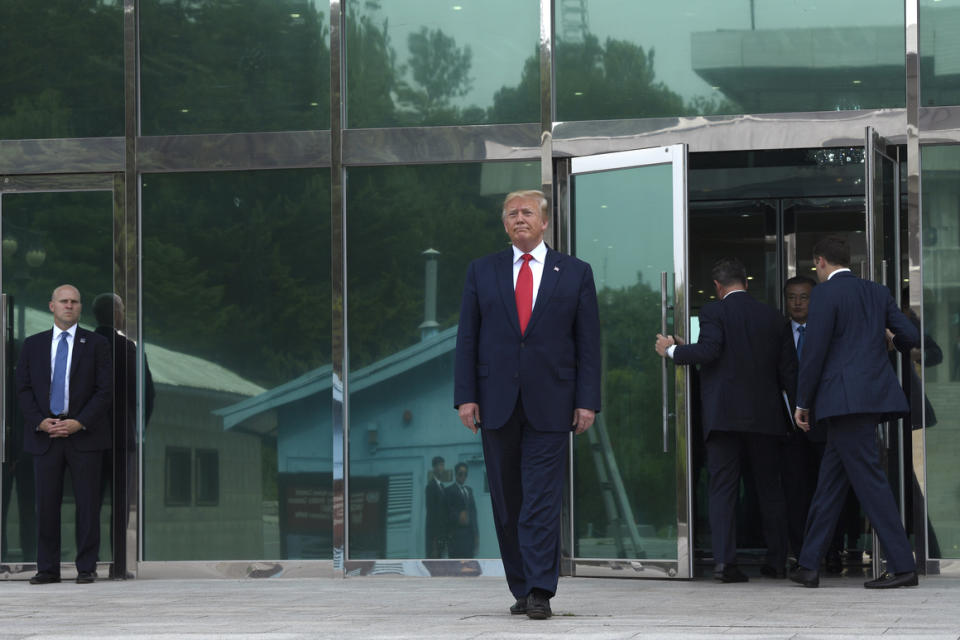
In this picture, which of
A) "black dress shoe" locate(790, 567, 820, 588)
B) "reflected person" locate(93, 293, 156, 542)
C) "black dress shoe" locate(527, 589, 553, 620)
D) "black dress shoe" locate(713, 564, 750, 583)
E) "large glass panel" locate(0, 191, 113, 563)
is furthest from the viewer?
"large glass panel" locate(0, 191, 113, 563)

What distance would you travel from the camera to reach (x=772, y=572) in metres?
8.23

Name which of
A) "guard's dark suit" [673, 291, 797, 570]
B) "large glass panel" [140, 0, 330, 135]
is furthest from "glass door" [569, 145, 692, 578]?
"large glass panel" [140, 0, 330, 135]

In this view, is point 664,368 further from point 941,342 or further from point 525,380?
point 525,380

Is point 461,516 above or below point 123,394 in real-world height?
below

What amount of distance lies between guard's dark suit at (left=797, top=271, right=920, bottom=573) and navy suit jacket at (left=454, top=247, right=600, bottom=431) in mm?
1764

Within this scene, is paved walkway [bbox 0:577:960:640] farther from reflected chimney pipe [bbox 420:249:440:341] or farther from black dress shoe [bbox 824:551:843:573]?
reflected chimney pipe [bbox 420:249:440:341]

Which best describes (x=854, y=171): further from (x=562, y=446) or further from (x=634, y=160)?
(x=562, y=446)

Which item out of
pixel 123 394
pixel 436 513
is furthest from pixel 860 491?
pixel 123 394

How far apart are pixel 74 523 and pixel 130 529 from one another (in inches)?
13.8

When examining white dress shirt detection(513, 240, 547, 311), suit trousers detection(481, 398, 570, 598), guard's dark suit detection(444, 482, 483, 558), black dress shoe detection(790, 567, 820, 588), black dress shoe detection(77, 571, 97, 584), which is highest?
white dress shirt detection(513, 240, 547, 311)

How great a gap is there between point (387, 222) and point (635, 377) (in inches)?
67.5

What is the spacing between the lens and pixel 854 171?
9.72 metres

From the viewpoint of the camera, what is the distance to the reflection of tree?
8.20 metres

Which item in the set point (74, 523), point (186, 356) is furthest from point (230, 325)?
point (74, 523)
